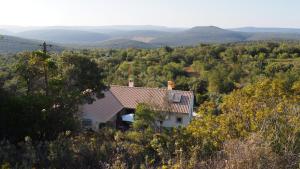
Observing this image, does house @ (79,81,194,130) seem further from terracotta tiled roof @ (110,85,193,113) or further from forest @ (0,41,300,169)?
forest @ (0,41,300,169)

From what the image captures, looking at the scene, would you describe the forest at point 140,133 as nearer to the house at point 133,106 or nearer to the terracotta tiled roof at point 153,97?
the house at point 133,106


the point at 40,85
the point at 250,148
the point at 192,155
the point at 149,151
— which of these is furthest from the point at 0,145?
the point at 40,85

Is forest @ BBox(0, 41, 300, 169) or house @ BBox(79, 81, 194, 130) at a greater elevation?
forest @ BBox(0, 41, 300, 169)

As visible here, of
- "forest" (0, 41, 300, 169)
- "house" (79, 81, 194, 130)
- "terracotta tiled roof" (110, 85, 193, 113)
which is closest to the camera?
"forest" (0, 41, 300, 169)

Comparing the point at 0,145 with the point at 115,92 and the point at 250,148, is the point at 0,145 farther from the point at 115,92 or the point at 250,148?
the point at 115,92

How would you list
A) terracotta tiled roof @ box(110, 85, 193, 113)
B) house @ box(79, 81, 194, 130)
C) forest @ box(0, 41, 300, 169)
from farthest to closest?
terracotta tiled roof @ box(110, 85, 193, 113) → house @ box(79, 81, 194, 130) → forest @ box(0, 41, 300, 169)

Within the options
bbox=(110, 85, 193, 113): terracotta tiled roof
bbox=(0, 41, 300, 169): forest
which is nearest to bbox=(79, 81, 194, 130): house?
bbox=(110, 85, 193, 113): terracotta tiled roof

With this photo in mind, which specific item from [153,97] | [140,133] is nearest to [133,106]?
[153,97]

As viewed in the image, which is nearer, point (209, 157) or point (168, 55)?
point (209, 157)
